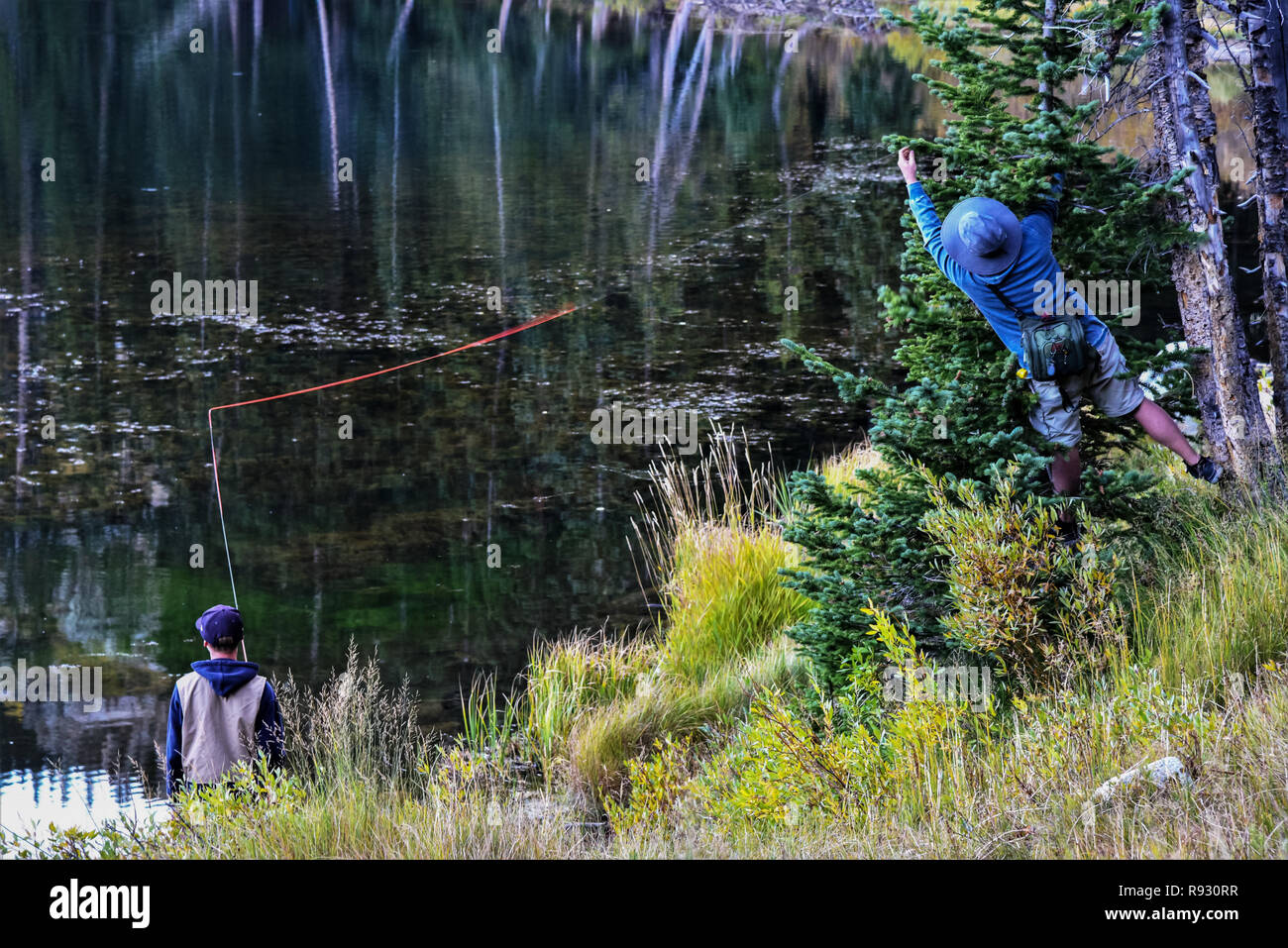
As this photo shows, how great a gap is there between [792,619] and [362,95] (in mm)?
23155

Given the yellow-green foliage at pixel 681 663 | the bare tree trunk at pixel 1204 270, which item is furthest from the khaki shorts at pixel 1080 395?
the yellow-green foliage at pixel 681 663

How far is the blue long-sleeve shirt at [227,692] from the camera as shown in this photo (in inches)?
179

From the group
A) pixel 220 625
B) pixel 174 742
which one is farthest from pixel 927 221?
pixel 174 742

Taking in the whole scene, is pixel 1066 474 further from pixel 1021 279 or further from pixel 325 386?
pixel 325 386

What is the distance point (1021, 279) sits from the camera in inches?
194

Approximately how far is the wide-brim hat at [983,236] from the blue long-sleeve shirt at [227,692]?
110 inches

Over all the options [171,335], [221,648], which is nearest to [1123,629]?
[221,648]

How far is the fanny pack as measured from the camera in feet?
16.1

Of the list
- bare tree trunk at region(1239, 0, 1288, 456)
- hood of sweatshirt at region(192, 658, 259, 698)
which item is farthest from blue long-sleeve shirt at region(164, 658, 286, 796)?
bare tree trunk at region(1239, 0, 1288, 456)

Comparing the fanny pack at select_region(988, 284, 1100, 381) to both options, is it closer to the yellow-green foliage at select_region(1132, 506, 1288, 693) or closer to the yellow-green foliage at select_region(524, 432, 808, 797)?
the yellow-green foliage at select_region(1132, 506, 1288, 693)

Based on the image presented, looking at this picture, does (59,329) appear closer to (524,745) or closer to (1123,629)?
(524,745)

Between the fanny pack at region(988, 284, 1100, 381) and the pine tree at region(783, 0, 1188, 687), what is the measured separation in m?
0.18

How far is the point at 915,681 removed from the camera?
4.34 meters

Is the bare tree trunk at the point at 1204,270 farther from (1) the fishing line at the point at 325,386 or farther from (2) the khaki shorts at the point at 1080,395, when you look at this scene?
(1) the fishing line at the point at 325,386
